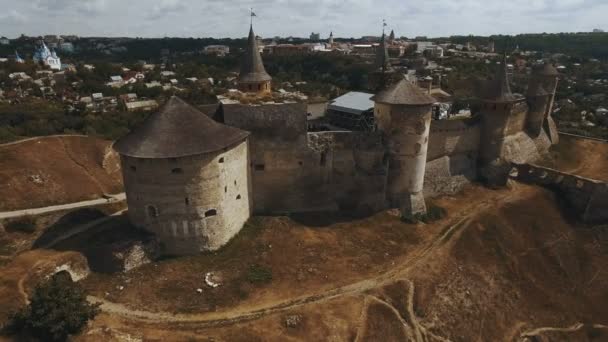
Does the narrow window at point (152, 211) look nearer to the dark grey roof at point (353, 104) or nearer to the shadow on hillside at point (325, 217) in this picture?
the shadow on hillside at point (325, 217)

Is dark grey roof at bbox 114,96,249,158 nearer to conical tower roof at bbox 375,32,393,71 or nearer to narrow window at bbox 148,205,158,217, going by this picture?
narrow window at bbox 148,205,158,217

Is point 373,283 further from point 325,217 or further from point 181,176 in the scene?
point 181,176

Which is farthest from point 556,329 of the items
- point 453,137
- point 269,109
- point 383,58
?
point 383,58

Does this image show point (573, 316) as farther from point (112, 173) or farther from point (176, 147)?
point (112, 173)

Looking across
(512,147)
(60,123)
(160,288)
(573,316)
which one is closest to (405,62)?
(512,147)

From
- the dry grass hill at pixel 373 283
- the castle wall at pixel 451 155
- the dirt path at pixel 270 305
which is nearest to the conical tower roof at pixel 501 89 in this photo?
the castle wall at pixel 451 155

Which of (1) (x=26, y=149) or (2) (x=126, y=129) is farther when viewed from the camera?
(2) (x=126, y=129)

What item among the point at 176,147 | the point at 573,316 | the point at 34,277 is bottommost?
the point at 573,316
